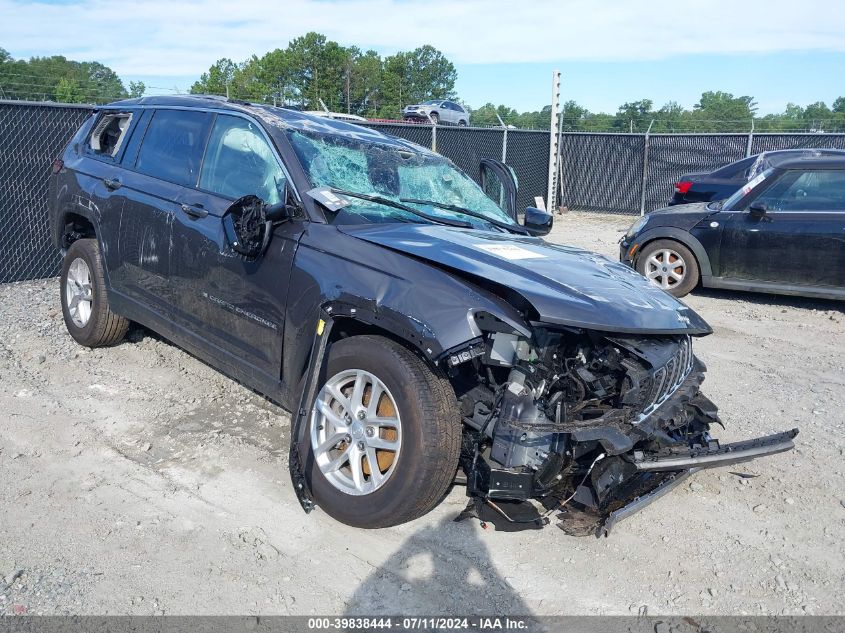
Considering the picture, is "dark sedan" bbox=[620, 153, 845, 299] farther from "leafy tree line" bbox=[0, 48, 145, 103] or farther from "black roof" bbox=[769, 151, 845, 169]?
"leafy tree line" bbox=[0, 48, 145, 103]

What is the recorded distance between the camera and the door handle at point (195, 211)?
4.33 metres

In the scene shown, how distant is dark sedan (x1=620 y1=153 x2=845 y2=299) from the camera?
310 inches

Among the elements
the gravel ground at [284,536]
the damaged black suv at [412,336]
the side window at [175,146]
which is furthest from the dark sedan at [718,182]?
the side window at [175,146]

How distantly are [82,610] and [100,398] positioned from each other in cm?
241

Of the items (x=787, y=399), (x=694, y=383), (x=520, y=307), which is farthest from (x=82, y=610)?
(x=787, y=399)

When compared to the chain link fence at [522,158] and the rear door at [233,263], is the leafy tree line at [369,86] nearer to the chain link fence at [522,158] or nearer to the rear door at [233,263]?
the chain link fence at [522,158]

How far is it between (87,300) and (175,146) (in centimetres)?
165

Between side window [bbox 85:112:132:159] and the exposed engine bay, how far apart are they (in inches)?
139

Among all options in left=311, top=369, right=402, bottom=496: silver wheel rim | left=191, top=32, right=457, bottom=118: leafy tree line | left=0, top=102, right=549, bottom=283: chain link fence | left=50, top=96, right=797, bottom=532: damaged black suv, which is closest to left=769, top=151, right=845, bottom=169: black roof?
left=50, top=96, right=797, bottom=532: damaged black suv

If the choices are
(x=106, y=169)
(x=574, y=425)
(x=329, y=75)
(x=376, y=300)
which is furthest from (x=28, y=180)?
(x=329, y=75)

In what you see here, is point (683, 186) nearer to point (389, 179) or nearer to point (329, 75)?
point (389, 179)

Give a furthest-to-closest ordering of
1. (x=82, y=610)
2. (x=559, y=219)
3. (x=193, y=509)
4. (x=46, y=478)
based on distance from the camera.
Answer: (x=559, y=219) → (x=46, y=478) → (x=193, y=509) → (x=82, y=610)

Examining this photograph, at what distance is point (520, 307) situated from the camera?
329 centimetres

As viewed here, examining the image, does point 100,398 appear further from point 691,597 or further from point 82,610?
point 691,597
